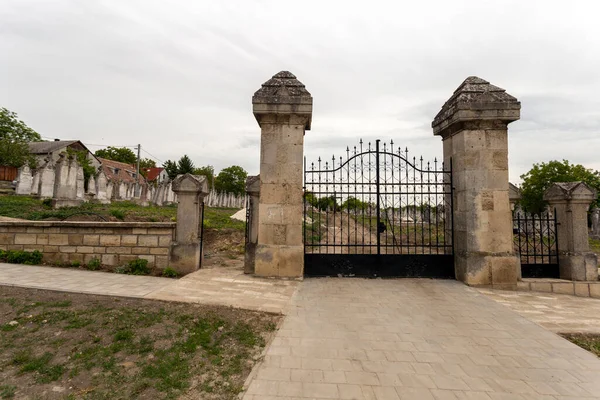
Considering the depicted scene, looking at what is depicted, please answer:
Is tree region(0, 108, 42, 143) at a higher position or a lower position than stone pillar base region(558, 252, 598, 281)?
higher

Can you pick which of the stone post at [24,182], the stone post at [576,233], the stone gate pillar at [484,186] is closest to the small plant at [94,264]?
the stone gate pillar at [484,186]

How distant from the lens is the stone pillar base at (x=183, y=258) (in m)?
6.61

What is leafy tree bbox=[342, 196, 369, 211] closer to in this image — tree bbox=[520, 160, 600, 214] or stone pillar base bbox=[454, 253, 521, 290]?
stone pillar base bbox=[454, 253, 521, 290]

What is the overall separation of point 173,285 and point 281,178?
304 centimetres

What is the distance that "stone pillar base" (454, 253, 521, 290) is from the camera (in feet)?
19.9

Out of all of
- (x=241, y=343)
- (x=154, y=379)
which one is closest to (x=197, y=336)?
(x=241, y=343)

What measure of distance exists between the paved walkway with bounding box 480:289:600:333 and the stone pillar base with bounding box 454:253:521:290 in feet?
0.78

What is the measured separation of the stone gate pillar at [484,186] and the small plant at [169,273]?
632cm

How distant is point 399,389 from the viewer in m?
2.63

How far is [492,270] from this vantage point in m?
6.11

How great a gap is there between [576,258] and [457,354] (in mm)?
4901

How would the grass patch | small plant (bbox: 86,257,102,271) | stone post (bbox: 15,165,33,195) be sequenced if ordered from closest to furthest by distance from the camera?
the grass patch
small plant (bbox: 86,257,102,271)
stone post (bbox: 15,165,33,195)

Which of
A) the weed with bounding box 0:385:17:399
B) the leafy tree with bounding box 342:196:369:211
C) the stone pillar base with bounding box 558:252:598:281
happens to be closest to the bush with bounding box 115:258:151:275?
the weed with bounding box 0:385:17:399

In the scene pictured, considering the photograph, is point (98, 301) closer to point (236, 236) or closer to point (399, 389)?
point (399, 389)
